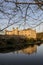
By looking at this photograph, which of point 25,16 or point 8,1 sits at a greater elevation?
point 8,1

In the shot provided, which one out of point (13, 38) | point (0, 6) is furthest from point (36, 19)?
point (13, 38)

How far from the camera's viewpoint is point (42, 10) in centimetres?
146

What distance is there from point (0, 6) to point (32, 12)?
0.25 meters

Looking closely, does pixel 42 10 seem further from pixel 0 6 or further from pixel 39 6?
pixel 0 6

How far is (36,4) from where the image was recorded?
140 cm

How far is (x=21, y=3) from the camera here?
1.38m

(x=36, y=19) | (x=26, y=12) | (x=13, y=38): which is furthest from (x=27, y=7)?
(x=13, y=38)

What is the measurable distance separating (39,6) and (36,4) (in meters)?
0.03

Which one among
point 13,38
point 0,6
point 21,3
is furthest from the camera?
point 13,38

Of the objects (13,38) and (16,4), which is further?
(13,38)

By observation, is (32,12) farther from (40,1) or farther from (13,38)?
(13,38)

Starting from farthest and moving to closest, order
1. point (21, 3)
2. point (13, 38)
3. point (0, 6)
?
point (13, 38), point (0, 6), point (21, 3)

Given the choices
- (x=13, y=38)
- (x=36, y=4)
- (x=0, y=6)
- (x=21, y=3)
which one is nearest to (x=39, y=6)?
Result: (x=36, y=4)

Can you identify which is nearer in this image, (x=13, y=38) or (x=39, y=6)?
(x=39, y=6)
